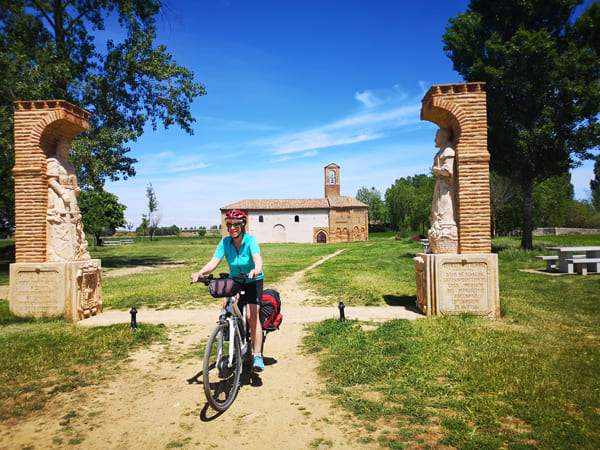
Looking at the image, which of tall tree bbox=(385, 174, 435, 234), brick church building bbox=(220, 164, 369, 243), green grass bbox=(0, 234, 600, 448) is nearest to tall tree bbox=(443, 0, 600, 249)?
green grass bbox=(0, 234, 600, 448)

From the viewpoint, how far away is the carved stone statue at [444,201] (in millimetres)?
6809

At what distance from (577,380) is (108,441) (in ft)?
15.3

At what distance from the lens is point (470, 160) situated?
263 inches

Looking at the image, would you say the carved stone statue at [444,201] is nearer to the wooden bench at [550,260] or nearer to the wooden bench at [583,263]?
the wooden bench at [583,263]

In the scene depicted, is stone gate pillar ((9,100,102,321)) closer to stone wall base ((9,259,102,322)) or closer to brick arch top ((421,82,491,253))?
stone wall base ((9,259,102,322))

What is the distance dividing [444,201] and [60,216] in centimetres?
775

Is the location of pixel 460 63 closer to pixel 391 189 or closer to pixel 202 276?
pixel 202 276

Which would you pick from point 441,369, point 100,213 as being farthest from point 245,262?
point 100,213

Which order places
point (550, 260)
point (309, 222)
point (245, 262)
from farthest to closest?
point (309, 222) → point (550, 260) → point (245, 262)

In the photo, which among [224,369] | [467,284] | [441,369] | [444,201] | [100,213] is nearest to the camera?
[224,369]

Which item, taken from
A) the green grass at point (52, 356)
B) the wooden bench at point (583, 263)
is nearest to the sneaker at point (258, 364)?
the green grass at point (52, 356)

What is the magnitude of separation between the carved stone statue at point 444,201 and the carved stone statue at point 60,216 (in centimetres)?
737

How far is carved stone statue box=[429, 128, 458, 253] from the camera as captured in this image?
6.81 meters

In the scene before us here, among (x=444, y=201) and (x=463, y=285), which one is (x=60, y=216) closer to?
(x=444, y=201)
